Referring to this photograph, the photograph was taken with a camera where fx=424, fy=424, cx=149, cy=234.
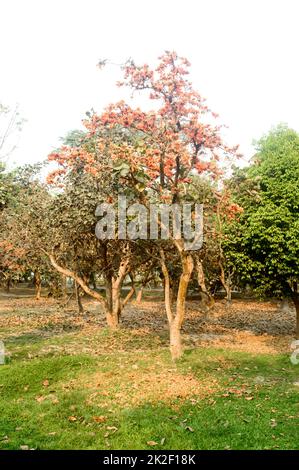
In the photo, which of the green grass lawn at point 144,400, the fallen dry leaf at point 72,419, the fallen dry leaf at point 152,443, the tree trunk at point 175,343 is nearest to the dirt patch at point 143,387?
the green grass lawn at point 144,400

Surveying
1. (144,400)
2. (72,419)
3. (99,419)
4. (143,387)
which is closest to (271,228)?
(143,387)

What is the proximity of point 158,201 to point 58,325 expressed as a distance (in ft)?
43.1

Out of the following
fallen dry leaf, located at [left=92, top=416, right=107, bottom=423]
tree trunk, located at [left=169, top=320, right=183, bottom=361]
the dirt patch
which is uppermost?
tree trunk, located at [left=169, top=320, right=183, bottom=361]

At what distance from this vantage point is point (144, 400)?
11648mm

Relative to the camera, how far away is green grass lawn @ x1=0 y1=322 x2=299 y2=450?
921cm

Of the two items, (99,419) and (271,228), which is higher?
(271,228)

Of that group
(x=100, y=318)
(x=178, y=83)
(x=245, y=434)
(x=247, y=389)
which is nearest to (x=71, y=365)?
(x=247, y=389)

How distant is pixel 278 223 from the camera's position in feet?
64.2

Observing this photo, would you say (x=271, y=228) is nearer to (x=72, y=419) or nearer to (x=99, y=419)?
(x=99, y=419)

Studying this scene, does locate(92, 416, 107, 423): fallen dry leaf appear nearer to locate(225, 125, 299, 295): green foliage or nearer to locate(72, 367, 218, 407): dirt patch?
locate(72, 367, 218, 407): dirt patch

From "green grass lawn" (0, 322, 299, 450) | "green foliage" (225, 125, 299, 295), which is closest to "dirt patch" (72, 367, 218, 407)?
"green grass lawn" (0, 322, 299, 450)

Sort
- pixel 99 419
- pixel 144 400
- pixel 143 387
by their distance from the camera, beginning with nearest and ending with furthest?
pixel 99 419
pixel 144 400
pixel 143 387

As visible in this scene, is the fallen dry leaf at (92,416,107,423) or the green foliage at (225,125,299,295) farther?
the green foliage at (225,125,299,295)

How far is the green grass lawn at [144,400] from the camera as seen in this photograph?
9211 millimetres
